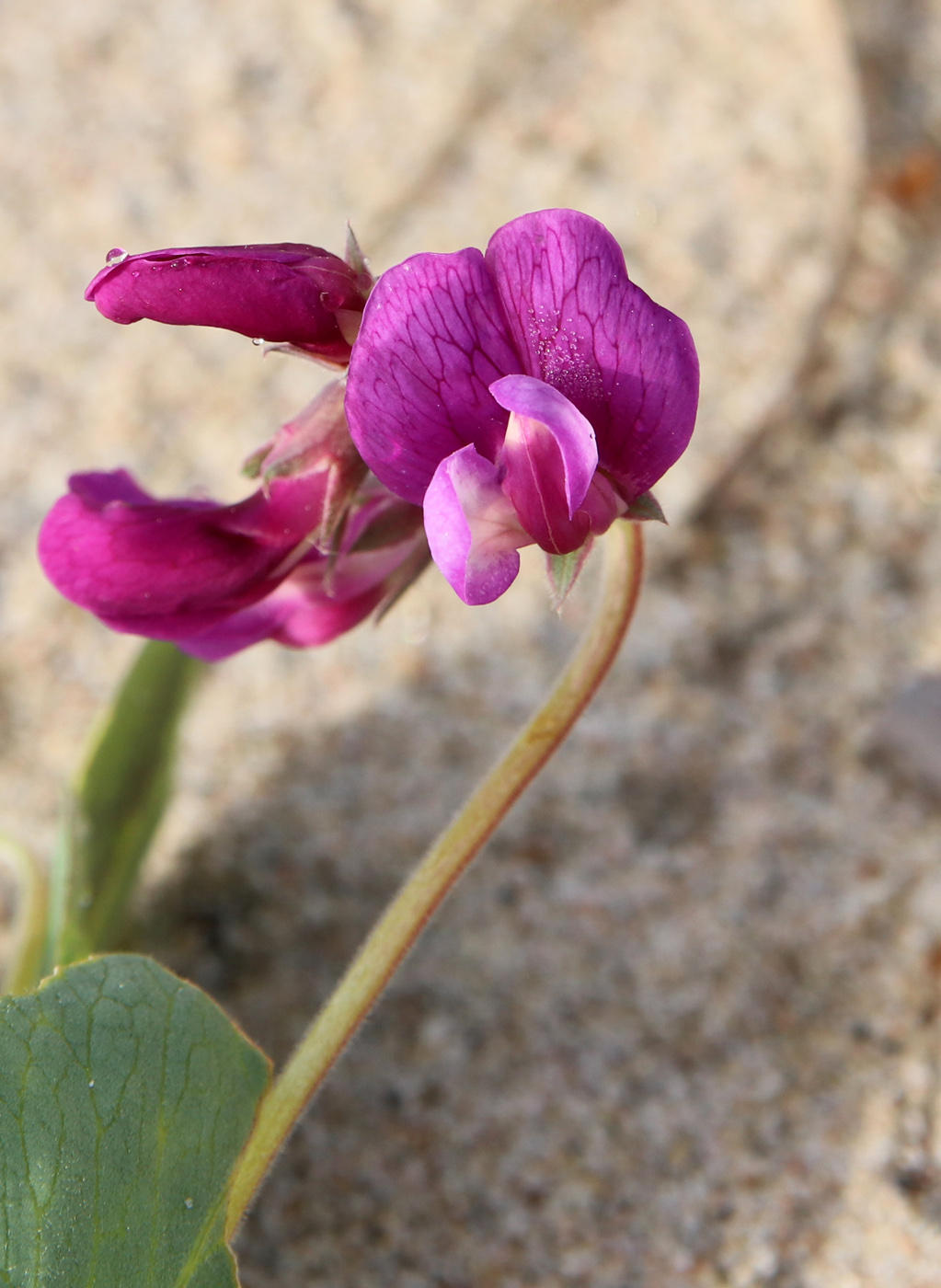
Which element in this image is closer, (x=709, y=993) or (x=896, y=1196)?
(x=896, y=1196)

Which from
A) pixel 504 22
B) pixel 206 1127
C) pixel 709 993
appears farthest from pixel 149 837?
pixel 504 22

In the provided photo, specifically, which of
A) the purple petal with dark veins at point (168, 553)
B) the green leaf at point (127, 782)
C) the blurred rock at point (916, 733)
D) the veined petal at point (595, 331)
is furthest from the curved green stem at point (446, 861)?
the blurred rock at point (916, 733)

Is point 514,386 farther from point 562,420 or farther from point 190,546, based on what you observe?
point 190,546

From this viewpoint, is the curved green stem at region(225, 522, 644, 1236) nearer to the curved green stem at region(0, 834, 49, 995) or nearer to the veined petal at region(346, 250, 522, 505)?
the veined petal at region(346, 250, 522, 505)

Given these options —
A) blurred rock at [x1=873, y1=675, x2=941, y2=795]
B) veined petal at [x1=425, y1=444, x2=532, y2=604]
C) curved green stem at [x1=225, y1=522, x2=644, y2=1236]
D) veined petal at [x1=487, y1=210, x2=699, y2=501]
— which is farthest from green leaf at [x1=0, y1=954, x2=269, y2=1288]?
blurred rock at [x1=873, y1=675, x2=941, y2=795]

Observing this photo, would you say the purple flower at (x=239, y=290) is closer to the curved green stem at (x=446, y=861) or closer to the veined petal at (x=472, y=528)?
the veined petal at (x=472, y=528)

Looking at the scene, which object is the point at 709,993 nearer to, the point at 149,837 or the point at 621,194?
the point at 149,837
